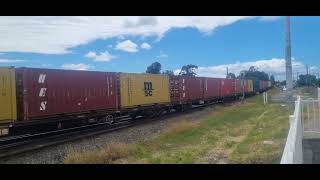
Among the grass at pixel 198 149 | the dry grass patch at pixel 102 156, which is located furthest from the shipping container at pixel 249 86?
the dry grass patch at pixel 102 156

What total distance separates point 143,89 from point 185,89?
716 centimetres

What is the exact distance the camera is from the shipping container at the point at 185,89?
30.7 m

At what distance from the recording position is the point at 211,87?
132 ft

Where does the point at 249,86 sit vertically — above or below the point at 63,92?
below

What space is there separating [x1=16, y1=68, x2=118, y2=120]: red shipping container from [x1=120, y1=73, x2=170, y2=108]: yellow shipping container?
3.71 feet

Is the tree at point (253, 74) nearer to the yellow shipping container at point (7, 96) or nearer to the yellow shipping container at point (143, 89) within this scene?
the yellow shipping container at point (143, 89)

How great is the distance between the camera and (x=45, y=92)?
16953mm

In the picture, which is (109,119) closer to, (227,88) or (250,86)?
(227,88)

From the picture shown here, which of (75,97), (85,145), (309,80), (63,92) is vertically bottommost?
(85,145)

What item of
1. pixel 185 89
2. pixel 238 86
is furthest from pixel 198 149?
pixel 238 86

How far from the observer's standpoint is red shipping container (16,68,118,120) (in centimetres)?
1606
